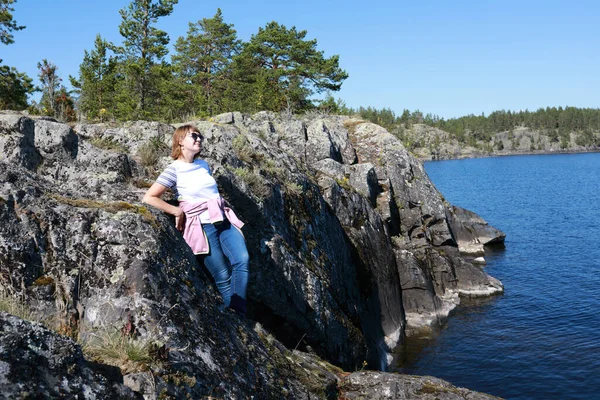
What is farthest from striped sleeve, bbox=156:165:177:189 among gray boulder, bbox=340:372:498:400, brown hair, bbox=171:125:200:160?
gray boulder, bbox=340:372:498:400

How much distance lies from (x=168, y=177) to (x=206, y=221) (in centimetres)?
89

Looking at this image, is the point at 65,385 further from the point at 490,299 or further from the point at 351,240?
the point at 490,299

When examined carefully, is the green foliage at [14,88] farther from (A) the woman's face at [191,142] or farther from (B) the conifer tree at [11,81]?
(A) the woman's face at [191,142]

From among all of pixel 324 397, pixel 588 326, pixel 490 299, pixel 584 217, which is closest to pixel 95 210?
pixel 324 397

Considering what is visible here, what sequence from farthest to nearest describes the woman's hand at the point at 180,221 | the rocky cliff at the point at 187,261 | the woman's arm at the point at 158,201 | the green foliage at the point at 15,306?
the woman's hand at the point at 180,221
the woman's arm at the point at 158,201
the rocky cliff at the point at 187,261
the green foliage at the point at 15,306

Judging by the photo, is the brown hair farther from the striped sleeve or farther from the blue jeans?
A: the blue jeans

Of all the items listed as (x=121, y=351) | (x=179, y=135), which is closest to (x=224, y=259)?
(x=179, y=135)

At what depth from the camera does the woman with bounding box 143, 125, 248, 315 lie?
Answer: 285 inches

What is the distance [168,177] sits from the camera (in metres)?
7.26

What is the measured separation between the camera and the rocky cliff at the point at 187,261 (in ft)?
18.8

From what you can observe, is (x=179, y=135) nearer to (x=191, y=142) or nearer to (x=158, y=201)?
(x=191, y=142)

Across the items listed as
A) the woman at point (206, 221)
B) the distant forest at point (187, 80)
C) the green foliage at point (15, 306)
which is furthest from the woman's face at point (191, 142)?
the distant forest at point (187, 80)

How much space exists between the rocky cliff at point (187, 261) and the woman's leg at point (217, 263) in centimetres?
21

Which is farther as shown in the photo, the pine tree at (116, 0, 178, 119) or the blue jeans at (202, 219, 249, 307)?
the pine tree at (116, 0, 178, 119)
